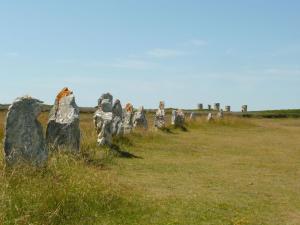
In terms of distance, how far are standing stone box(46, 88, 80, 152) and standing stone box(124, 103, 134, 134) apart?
787cm

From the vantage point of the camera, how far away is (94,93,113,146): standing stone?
1970cm

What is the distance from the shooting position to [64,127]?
1691 cm

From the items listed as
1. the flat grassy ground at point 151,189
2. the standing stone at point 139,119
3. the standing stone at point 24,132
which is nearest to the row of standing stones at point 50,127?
the standing stone at point 24,132

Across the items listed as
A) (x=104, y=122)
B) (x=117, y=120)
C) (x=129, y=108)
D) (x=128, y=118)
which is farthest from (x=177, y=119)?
(x=104, y=122)

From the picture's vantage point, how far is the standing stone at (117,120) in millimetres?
22473

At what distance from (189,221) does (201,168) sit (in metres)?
7.18

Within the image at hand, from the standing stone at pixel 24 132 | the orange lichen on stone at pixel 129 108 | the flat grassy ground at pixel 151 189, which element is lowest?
the flat grassy ground at pixel 151 189

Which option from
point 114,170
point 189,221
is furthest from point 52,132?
point 189,221

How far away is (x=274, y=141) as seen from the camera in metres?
28.9

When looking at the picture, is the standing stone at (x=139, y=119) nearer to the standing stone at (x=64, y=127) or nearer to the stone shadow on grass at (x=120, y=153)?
the stone shadow on grass at (x=120, y=153)

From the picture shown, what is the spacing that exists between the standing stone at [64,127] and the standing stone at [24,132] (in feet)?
10.2

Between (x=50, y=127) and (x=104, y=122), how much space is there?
331 centimetres

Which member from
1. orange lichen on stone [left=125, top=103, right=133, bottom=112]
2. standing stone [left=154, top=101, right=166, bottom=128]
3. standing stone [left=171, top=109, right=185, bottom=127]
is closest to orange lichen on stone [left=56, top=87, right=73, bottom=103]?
orange lichen on stone [left=125, top=103, right=133, bottom=112]

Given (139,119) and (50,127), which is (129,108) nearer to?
(139,119)
